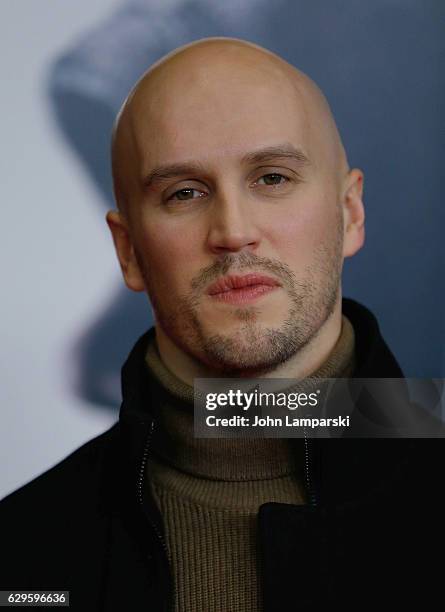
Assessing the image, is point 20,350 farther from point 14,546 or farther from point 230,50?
point 230,50

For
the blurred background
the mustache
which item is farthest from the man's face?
the blurred background

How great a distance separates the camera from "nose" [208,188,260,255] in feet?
3.98

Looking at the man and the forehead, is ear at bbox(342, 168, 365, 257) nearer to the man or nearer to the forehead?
the man

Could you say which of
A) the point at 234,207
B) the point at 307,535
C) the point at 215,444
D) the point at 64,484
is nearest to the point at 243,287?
the point at 234,207

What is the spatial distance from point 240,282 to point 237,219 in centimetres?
9

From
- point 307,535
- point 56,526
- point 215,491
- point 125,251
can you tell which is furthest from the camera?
point 125,251

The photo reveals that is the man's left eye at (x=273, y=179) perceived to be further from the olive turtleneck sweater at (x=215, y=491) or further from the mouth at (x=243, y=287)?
the olive turtleneck sweater at (x=215, y=491)

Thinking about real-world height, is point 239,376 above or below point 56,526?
above

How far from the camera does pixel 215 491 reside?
4.17ft

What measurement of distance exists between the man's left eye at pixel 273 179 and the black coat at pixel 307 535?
28 centimetres

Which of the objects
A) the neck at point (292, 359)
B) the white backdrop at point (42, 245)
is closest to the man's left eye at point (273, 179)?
the neck at point (292, 359)

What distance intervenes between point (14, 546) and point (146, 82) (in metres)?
0.80

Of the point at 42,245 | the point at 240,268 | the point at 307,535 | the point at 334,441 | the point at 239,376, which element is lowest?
the point at 307,535

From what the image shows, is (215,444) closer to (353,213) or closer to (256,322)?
(256,322)
